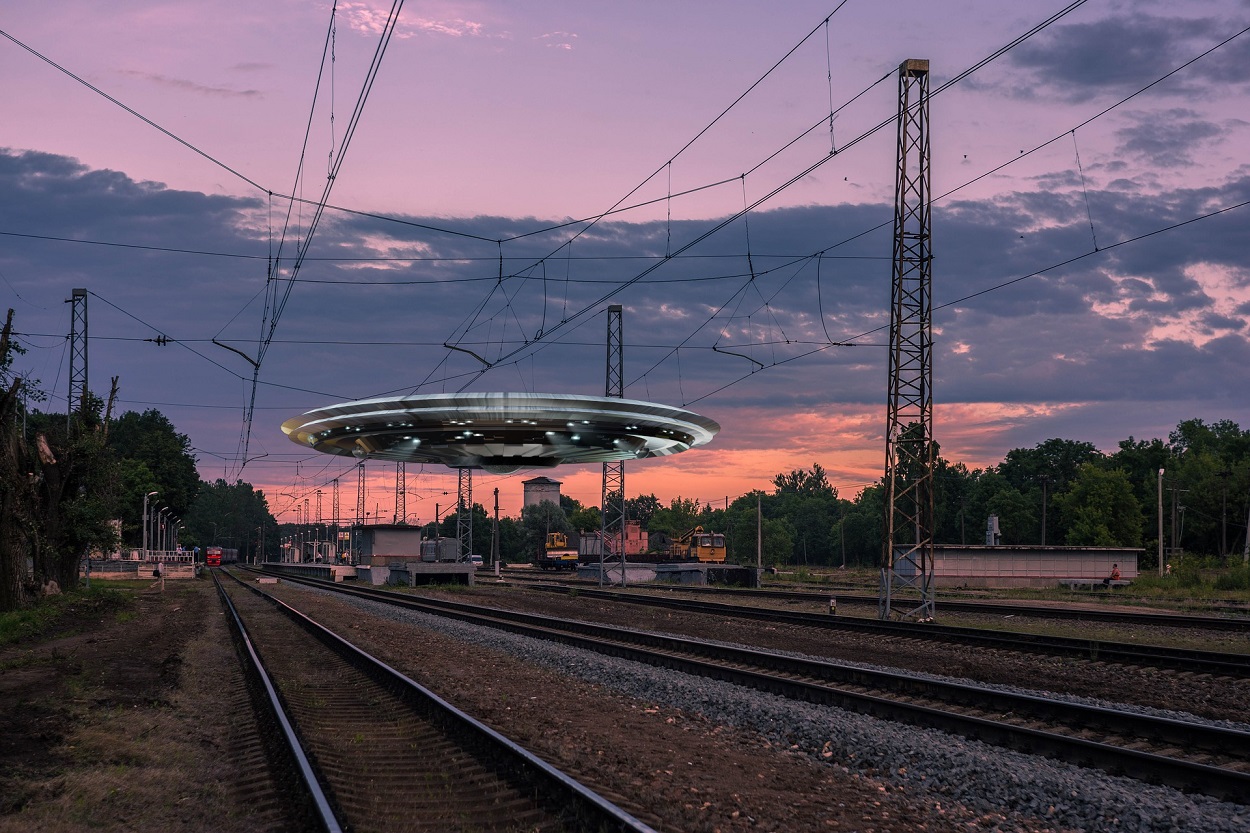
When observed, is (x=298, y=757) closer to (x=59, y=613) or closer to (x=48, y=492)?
(x=59, y=613)

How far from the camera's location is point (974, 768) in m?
11.7

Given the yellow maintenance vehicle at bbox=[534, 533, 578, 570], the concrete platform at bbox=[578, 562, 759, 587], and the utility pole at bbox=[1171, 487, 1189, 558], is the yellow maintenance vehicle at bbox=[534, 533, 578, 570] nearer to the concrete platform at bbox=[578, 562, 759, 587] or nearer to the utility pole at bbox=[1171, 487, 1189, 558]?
the concrete platform at bbox=[578, 562, 759, 587]

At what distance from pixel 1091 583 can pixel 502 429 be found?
4346 cm

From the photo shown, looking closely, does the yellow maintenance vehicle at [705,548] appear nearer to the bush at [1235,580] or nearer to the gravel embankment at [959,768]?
the bush at [1235,580]

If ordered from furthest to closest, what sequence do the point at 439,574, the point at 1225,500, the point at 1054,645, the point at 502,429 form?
the point at 1225,500 → the point at 439,574 → the point at 502,429 → the point at 1054,645

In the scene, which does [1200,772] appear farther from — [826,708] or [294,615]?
[294,615]

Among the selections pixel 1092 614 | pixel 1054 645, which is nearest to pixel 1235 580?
pixel 1092 614

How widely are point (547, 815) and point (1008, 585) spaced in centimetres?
6319

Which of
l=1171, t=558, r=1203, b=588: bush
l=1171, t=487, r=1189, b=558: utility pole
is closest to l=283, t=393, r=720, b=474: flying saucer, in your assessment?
l=1171, t=558, r=1203, b=588: bush

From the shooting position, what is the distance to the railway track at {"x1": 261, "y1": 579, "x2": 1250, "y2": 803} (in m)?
11.2

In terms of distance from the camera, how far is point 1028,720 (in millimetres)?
14617

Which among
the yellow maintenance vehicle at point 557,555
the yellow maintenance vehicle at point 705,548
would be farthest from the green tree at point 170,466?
the yellow maintenance vehicle at point 705,548

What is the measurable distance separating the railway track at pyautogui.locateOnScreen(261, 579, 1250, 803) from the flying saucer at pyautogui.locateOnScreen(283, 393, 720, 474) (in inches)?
762

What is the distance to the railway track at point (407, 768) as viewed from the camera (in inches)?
379
